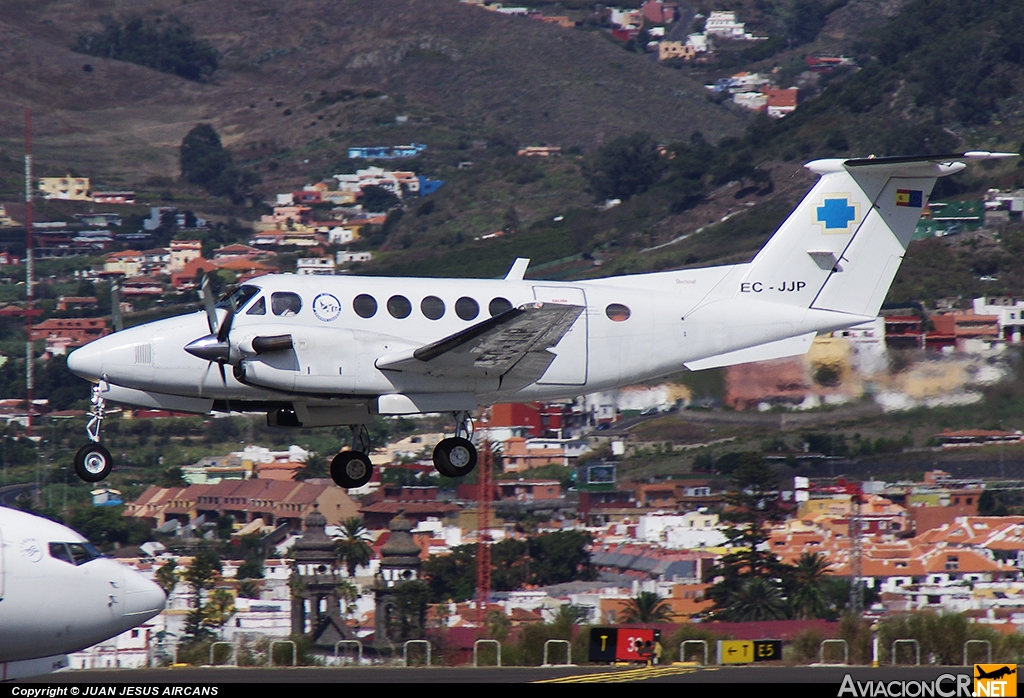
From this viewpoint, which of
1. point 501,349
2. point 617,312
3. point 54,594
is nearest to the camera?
point 54,594

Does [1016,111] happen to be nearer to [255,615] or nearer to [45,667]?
[255,615]

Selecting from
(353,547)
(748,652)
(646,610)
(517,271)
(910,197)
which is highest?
(910,197)

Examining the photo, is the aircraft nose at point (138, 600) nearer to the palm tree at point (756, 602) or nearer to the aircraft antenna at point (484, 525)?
the aircraft antenna at point (484, 525)

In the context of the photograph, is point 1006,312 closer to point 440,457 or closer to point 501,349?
point 440,457

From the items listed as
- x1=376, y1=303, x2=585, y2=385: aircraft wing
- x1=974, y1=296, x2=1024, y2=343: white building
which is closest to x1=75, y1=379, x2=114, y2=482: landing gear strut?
x1=376, y1=303, x2=585, y2=385: aircraft wing

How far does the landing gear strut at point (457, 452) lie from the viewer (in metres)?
20.4

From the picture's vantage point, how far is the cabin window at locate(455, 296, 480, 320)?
66.0ft

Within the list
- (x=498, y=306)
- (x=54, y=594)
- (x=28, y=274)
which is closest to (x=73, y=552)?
(x=54, y=594)

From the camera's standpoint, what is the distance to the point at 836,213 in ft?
74.4

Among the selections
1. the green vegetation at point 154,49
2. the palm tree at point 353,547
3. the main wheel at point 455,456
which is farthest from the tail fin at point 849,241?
the green vegetation at point 154,49

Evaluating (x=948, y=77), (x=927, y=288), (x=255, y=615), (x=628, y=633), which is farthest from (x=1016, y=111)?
(x=628, y=633)

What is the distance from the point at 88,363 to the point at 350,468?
4.16 m

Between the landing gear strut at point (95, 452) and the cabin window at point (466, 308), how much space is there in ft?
16.4

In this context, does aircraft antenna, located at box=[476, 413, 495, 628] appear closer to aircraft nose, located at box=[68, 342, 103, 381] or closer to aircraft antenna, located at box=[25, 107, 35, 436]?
aircraft antenna, located at box=[25, 107, 35, 436]
